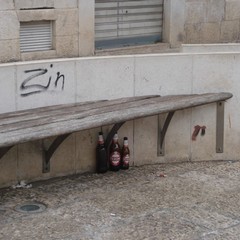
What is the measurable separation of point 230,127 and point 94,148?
5.63 ft

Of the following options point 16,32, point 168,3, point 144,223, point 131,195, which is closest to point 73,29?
point 16,32

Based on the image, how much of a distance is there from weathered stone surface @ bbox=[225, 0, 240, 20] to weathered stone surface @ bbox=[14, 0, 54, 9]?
3.19 meters

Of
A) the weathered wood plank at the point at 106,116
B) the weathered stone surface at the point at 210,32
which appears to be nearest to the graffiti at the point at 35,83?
the weathered wood plank at the point at 106,116

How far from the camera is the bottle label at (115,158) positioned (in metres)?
8.14

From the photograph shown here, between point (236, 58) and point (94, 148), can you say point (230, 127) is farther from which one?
point (94, 148)

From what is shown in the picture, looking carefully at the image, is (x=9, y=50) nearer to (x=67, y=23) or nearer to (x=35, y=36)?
(x=35, y=36)

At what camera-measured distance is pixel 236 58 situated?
28.5ft

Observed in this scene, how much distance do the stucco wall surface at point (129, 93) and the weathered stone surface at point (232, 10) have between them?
3.13 meters

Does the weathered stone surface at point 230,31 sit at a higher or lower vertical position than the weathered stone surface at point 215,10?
lower

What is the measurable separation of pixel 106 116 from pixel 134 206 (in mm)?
916

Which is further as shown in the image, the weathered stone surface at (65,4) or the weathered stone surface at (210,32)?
the weathered stone surface at (210,32)

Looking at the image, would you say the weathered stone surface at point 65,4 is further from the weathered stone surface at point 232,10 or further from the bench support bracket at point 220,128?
the weathered stone surface at point 232,10

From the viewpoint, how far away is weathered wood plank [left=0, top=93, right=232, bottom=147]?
664 centimetres

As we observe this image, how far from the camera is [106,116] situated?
739 cm
